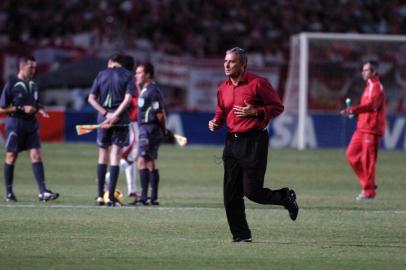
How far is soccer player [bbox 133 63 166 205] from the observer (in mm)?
15406

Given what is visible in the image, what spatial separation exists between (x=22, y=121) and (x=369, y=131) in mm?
5715

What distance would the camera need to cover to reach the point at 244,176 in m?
10.9

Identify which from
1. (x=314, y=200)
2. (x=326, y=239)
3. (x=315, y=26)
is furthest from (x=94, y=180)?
(x=315, y=26)

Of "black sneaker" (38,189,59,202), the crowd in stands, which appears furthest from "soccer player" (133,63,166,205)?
the crowd in stands

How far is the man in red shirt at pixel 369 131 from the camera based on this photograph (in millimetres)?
17094

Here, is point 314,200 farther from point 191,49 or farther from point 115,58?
point 191,49

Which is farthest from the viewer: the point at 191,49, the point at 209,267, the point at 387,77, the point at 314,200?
the point at 191,49

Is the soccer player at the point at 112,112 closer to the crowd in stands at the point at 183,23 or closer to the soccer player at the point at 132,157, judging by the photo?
the soccer player at the point at 132,157

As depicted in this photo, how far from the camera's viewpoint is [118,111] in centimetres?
1455

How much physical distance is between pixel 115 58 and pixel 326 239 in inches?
193

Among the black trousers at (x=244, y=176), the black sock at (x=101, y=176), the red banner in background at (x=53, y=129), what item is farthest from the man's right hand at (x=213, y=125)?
the red banner in background at (x=53, y=129)

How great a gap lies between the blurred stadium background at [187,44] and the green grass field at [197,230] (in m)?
11.0

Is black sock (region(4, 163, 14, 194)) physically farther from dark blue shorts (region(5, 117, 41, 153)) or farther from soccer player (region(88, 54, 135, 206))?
soccer player (region(88, 54, 135, 206))

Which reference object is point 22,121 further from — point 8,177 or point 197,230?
point 197,230
